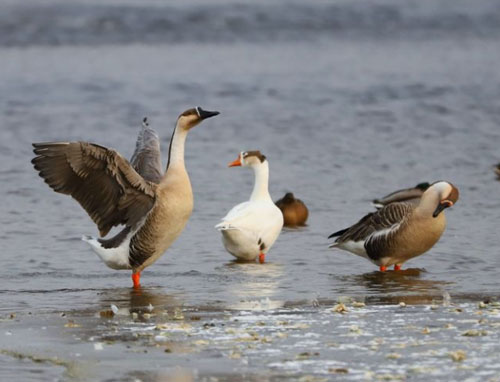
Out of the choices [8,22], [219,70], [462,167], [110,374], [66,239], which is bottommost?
[110,374]

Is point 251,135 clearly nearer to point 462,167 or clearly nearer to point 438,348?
point 462,167

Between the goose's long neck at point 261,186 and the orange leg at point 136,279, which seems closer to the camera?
the orange leg at point 136,279

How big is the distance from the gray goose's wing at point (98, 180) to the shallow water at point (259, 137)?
0.65 m

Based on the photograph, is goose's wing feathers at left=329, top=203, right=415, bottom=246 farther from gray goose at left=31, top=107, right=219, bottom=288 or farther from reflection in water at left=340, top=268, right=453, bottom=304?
gray goose at left=31, top=107, right=219, bottom=288

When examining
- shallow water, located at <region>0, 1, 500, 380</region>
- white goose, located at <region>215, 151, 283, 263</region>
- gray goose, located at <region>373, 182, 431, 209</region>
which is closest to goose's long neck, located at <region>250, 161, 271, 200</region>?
white goose, located at <region>215, 151, 283, 263</region>

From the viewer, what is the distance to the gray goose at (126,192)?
31.8 feet

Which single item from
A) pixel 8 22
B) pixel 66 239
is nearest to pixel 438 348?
pixel 66 239

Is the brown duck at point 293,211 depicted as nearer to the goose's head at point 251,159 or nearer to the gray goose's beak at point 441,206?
the goose's head at point 251,159

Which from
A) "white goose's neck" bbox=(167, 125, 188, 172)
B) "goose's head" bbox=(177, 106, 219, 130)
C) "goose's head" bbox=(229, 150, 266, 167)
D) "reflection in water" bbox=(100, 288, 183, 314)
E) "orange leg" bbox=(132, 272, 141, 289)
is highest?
"goose's head" bbox=(177, 106, 219, 130)

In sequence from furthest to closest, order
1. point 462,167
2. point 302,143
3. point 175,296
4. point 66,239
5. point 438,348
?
point 302,143 → point 462,167 → point 66,239 → point 175,296 → point 438,348

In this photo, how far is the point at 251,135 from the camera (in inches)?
795

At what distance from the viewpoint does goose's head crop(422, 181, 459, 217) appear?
35.5 feet

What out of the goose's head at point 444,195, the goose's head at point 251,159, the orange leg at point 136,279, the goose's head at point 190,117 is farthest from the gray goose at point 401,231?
the orange leg at point 136,279

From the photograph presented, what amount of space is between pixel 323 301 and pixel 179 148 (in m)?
1.97
